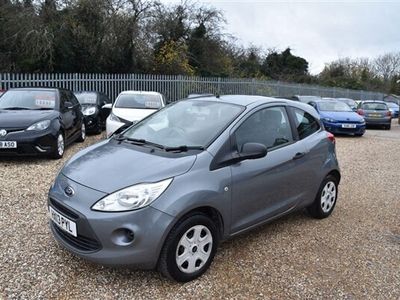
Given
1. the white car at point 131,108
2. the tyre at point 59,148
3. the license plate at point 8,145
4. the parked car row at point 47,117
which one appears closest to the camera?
the license plate at point 8,145

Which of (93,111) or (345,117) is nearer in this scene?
(93,111)

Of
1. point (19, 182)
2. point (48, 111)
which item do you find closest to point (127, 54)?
point (48, 111)

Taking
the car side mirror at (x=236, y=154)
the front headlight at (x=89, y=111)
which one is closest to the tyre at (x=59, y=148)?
the front headlight at (x=89, y=111)

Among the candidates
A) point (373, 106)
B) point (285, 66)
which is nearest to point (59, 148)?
point (373, 106)

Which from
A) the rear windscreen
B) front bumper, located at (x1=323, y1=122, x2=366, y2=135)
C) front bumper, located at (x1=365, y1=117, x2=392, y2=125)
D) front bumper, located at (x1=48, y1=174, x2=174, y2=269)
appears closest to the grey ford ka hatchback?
front bumper, located at (x1=48, y1=174, x2=174, y2=269)

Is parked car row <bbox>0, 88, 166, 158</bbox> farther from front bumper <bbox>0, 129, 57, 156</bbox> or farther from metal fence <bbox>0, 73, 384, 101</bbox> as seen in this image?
metal fence <bbox>0, 73, 384, 101</bbox>

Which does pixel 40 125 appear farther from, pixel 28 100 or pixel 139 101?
pixel 139 101

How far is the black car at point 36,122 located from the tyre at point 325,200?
4.93m

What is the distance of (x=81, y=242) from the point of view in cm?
338

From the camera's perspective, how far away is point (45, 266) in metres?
3.64

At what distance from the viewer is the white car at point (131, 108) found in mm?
9516

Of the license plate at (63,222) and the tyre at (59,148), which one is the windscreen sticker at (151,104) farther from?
the license plate at (63,222)

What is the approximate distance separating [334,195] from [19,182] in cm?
468

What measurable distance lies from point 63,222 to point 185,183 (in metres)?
1.09
